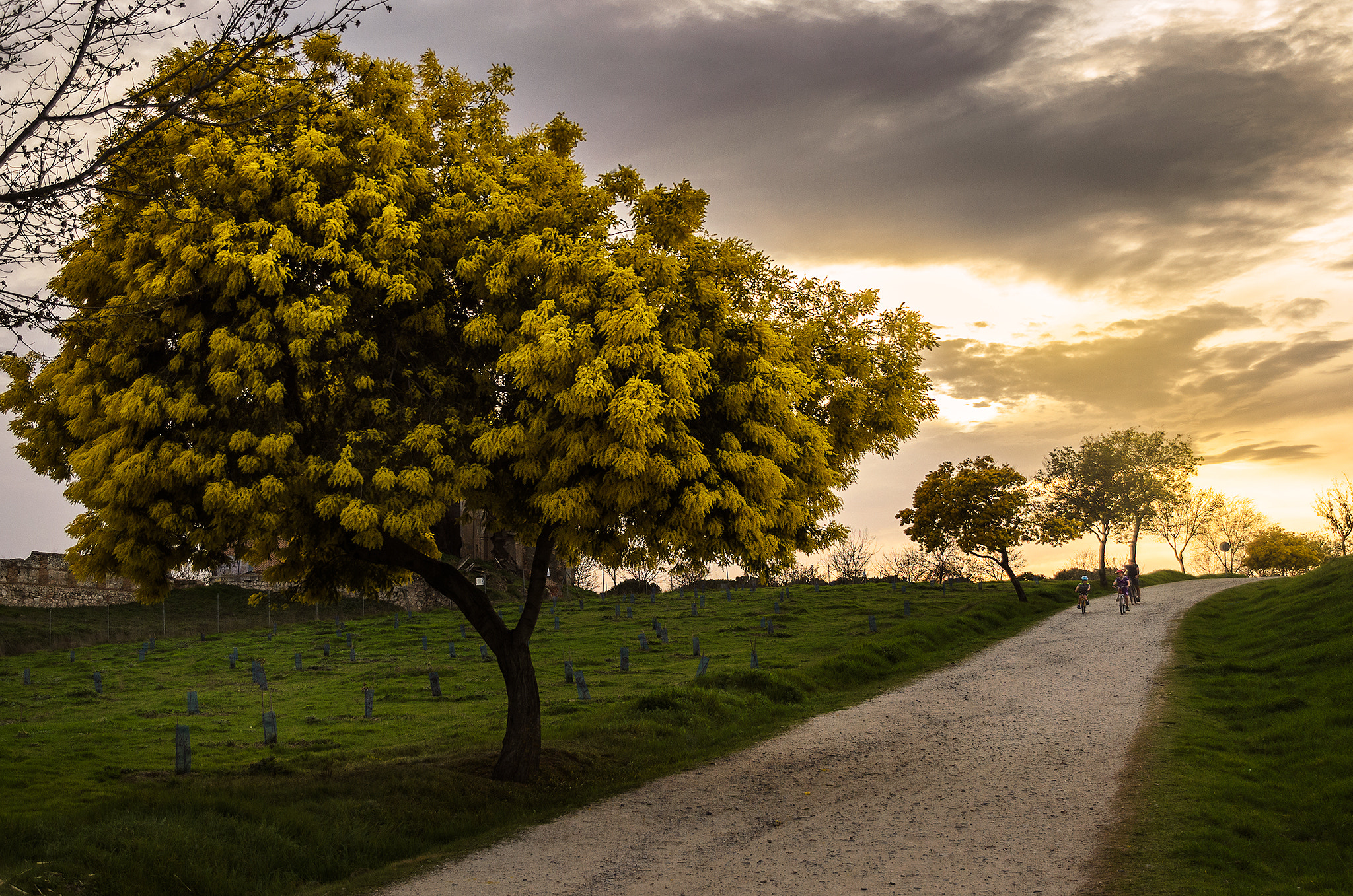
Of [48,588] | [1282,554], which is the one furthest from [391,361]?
[1282,554]

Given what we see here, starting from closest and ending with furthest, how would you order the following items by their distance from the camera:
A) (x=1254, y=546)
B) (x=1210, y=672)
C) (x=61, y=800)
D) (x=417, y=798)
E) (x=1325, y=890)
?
(x=1325, y=890)
(x=417, y=798)
(x=61, y=800)
(x=1210, y=672)
(x=1254, y=546)

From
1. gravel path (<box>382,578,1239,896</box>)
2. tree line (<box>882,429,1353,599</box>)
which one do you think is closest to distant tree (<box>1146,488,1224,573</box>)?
tree line (<box>882,429,1353,599</box>)

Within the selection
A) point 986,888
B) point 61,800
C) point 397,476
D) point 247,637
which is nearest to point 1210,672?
point 986,888

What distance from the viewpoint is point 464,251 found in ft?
48.8

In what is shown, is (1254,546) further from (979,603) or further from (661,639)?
(661,639)

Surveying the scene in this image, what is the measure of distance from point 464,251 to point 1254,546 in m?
87.2

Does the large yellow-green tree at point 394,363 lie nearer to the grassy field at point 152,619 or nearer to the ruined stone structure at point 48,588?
the grassy field at point 152,619

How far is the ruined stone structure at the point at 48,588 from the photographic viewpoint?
5819cm

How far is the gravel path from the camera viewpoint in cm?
1058

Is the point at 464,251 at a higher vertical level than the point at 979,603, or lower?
higher

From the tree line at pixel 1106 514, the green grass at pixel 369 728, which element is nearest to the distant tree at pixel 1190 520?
the tree line at pixel 1106 514

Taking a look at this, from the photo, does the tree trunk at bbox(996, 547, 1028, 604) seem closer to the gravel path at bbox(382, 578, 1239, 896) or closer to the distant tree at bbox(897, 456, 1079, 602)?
the distant tree at bbox(897, 456, 1079, 602)

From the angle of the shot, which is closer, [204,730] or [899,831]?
[899,831]

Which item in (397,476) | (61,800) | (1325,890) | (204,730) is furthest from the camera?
(204,730)
